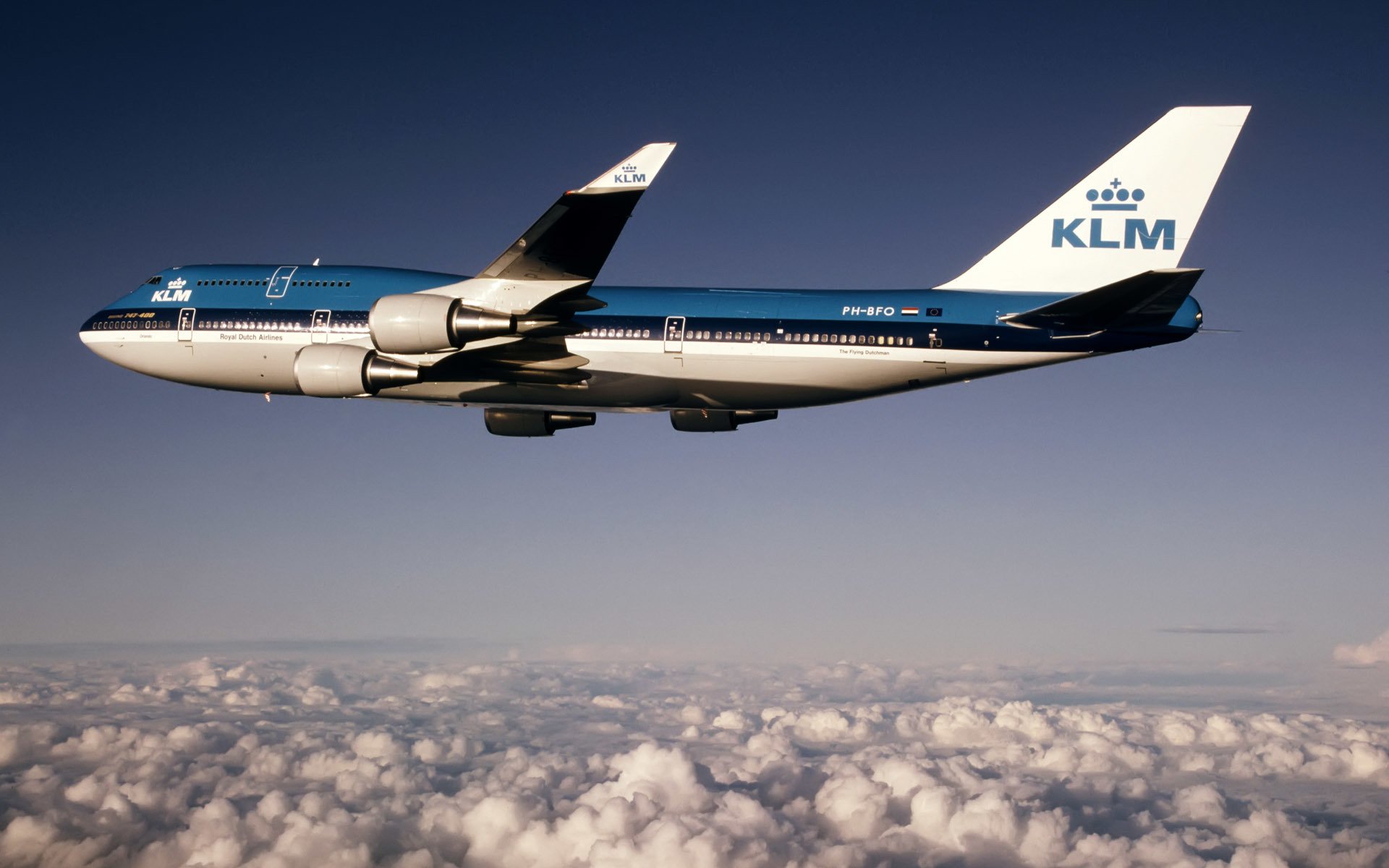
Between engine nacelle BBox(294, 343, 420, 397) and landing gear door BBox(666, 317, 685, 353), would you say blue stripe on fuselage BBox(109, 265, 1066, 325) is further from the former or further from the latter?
engine nacelle BBox(294, 343, 420, 397)

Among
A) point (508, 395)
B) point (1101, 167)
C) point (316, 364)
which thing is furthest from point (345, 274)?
point (1101, 167)

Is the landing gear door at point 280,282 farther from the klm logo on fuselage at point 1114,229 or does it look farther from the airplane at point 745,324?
the klm logo on fuselage at point 1114,229

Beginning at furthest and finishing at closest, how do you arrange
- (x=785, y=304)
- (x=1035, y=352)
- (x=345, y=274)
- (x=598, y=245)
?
1. (x=345, y=274)
2. (x=785, y=304)
3. (x=1035, y=352)
4. (x=598, y=245)

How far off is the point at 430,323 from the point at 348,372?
4593 mm

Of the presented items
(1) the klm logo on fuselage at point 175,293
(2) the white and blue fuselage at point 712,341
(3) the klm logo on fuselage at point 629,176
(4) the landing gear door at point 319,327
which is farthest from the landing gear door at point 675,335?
(1) the klm logo on fuselage at point 175,293

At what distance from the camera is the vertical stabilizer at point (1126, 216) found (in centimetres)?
3244

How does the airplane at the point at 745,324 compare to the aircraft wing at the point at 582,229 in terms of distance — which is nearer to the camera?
the aircraft wing at the point at 582,229

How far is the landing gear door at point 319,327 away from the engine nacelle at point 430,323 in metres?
7.00

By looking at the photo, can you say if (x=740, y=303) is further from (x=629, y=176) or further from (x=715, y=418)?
(x=629, y=176)

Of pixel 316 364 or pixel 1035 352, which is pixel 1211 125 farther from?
pixel 316 364

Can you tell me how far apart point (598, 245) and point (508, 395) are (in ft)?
26.2

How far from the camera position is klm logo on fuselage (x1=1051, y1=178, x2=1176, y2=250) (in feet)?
108

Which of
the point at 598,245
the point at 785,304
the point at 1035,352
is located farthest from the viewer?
the point at 785,304

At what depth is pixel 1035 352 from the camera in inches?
1241
